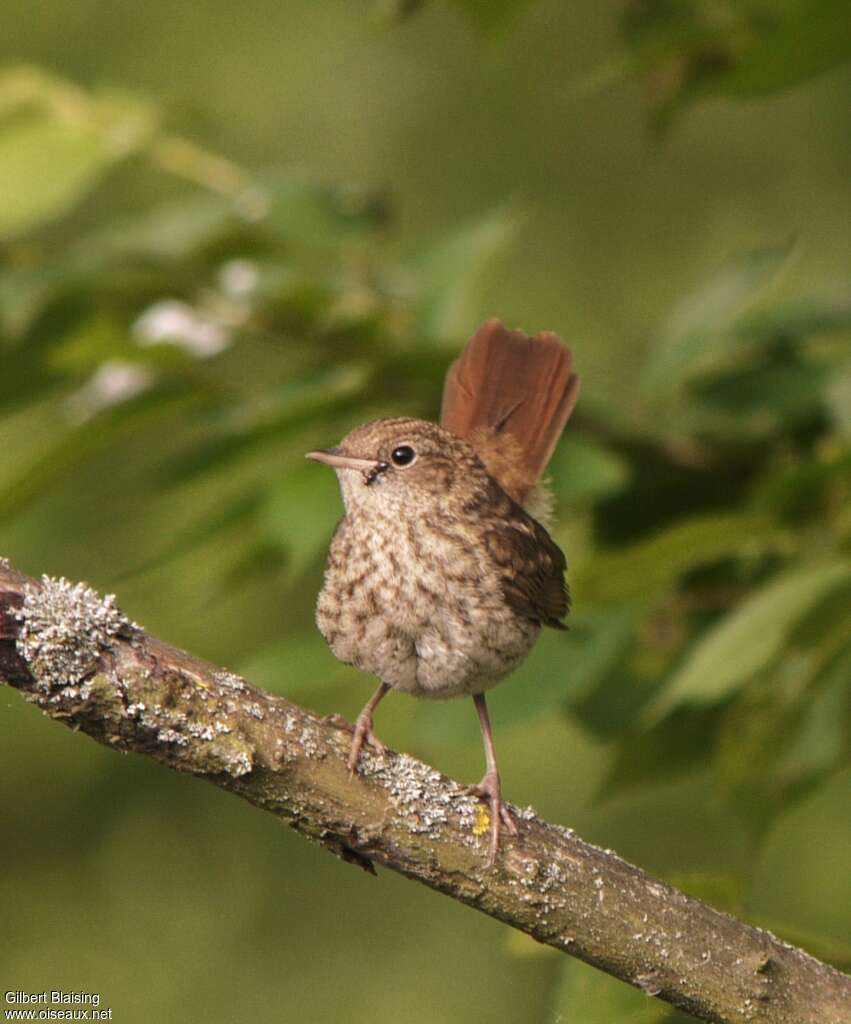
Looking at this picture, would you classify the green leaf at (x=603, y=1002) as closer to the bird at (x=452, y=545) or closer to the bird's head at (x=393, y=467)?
the bird at (x=452, y=545)

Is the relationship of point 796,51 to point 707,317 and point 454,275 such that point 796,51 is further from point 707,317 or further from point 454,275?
point 454,275

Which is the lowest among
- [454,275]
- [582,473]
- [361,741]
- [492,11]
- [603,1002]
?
[603,1002]

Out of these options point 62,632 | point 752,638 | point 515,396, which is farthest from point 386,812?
point 515,396

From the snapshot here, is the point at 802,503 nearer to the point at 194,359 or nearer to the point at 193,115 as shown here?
the point at 194,359

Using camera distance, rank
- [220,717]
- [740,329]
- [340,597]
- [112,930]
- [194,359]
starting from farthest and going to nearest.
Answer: [112,930] → [740,329] → [194,359] → [340,597] → [220,717]

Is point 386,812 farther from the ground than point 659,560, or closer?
closer

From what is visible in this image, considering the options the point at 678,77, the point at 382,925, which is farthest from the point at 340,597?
the point at 382,925

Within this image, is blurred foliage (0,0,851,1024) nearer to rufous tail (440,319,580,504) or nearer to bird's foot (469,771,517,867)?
rufous tail (440,319,580,504)
